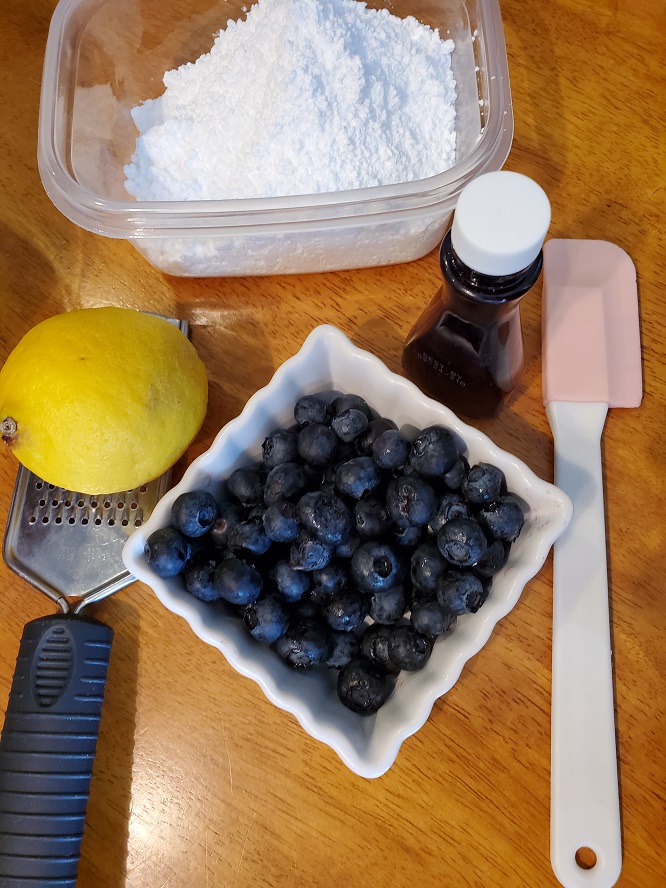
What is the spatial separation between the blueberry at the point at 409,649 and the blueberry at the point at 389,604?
0.04 feet

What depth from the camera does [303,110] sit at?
55cm

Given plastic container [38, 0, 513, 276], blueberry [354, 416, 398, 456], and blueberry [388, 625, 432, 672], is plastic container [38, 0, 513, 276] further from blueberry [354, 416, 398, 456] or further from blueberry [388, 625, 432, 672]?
blueberry [388, 625, 432, 672]

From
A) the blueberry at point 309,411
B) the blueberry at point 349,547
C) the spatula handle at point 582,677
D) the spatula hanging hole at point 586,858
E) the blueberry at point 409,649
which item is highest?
the blueberry at point 309,411

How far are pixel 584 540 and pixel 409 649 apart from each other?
20cm

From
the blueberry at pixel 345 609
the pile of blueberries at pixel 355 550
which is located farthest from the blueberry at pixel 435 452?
the blueberry at pixel 345 609

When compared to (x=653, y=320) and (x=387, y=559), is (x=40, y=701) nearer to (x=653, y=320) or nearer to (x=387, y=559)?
(x=387, y=559)

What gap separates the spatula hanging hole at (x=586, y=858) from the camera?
0.51 m

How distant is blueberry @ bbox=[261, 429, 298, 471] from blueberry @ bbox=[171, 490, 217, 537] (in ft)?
0.20

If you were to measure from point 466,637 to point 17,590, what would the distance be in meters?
0.40

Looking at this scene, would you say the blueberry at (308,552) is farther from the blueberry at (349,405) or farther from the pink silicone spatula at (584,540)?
the pink silicone spatula at (584,540)

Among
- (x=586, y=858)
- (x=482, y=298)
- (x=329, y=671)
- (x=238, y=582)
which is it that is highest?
(x=482, y=298)

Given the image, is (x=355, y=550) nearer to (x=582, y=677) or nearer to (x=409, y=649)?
(x=409, y=649)

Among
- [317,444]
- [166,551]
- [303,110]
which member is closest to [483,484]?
[317,444]

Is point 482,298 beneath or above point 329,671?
above
